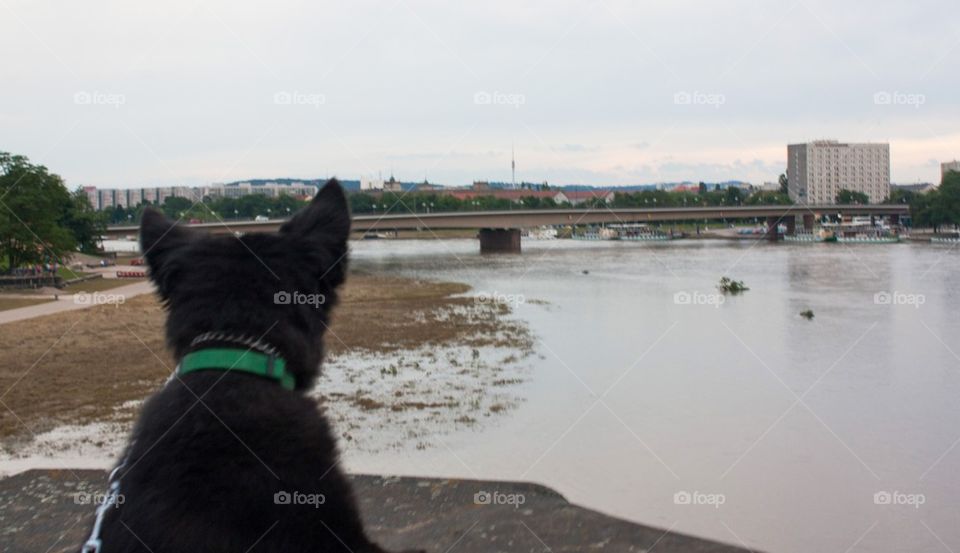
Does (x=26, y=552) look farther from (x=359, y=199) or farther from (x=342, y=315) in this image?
(x=359, y=199)

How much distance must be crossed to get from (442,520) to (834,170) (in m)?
88.3

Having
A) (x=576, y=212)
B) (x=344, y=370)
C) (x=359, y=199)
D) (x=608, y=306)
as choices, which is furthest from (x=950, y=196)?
(x=344, y=370)

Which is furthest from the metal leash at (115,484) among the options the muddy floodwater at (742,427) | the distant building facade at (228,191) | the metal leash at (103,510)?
the distant building facade at (228,191)

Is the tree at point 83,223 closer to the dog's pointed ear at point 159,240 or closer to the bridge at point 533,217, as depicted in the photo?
the bridge at point 533,217

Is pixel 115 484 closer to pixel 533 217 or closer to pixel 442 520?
pixel 442 520

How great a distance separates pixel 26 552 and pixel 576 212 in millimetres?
61589

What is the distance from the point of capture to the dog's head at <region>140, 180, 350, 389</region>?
88.1 inches

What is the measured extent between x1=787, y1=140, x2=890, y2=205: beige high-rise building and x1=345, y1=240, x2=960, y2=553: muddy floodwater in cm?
5963

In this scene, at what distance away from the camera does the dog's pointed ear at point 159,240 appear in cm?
242

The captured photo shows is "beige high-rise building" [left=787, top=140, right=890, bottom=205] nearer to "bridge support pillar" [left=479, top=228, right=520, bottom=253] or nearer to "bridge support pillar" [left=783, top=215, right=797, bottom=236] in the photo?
"bridge support pillar" [left=783, top=215, right=797, bottom=236]

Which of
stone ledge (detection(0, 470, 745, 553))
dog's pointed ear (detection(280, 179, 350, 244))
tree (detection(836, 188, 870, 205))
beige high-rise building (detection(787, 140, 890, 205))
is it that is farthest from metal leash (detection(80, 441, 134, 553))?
tree (detection(836, 188, 870, 205))

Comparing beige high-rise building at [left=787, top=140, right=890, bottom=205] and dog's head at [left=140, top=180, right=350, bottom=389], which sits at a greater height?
beige high-rise building at [left=787, top=140, right=890, bottom=205]

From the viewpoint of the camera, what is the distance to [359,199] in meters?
55.4

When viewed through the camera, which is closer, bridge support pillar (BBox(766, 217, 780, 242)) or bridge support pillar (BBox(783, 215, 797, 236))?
bridge support pillar (BBox(766, 217, 780, 242))
